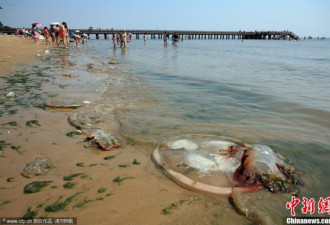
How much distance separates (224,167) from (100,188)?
1.48 metres

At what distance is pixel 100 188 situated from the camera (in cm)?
235

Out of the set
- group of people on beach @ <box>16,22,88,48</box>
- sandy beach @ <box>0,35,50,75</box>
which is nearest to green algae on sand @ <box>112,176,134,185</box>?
sandy beach @ <box>0,35,50,75</box>

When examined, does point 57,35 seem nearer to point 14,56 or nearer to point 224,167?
point 14,56

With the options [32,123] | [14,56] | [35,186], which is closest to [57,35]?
[14,56]

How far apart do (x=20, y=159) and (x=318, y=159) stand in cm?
402

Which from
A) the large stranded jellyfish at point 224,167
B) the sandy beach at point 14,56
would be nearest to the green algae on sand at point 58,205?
the large stranded jellyfish at point 224,167

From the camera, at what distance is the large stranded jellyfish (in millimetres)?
2423

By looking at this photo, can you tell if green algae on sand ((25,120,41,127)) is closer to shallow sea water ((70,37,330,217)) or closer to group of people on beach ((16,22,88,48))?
shallow sea water ((70,37,330,217))

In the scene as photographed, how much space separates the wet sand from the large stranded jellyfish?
14 centimetres

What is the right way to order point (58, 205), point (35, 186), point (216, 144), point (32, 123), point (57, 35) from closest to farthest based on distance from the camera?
1. point (58, 205)
2. point (35, 186)
3. point (216, 144)
4. point (32, 123)
5. point (57, 35)

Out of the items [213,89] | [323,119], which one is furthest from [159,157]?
[213,89]

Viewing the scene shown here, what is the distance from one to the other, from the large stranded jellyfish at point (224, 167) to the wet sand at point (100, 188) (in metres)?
0.14

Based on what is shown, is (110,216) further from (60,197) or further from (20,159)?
(20,159)

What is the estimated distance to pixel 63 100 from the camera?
521cm
